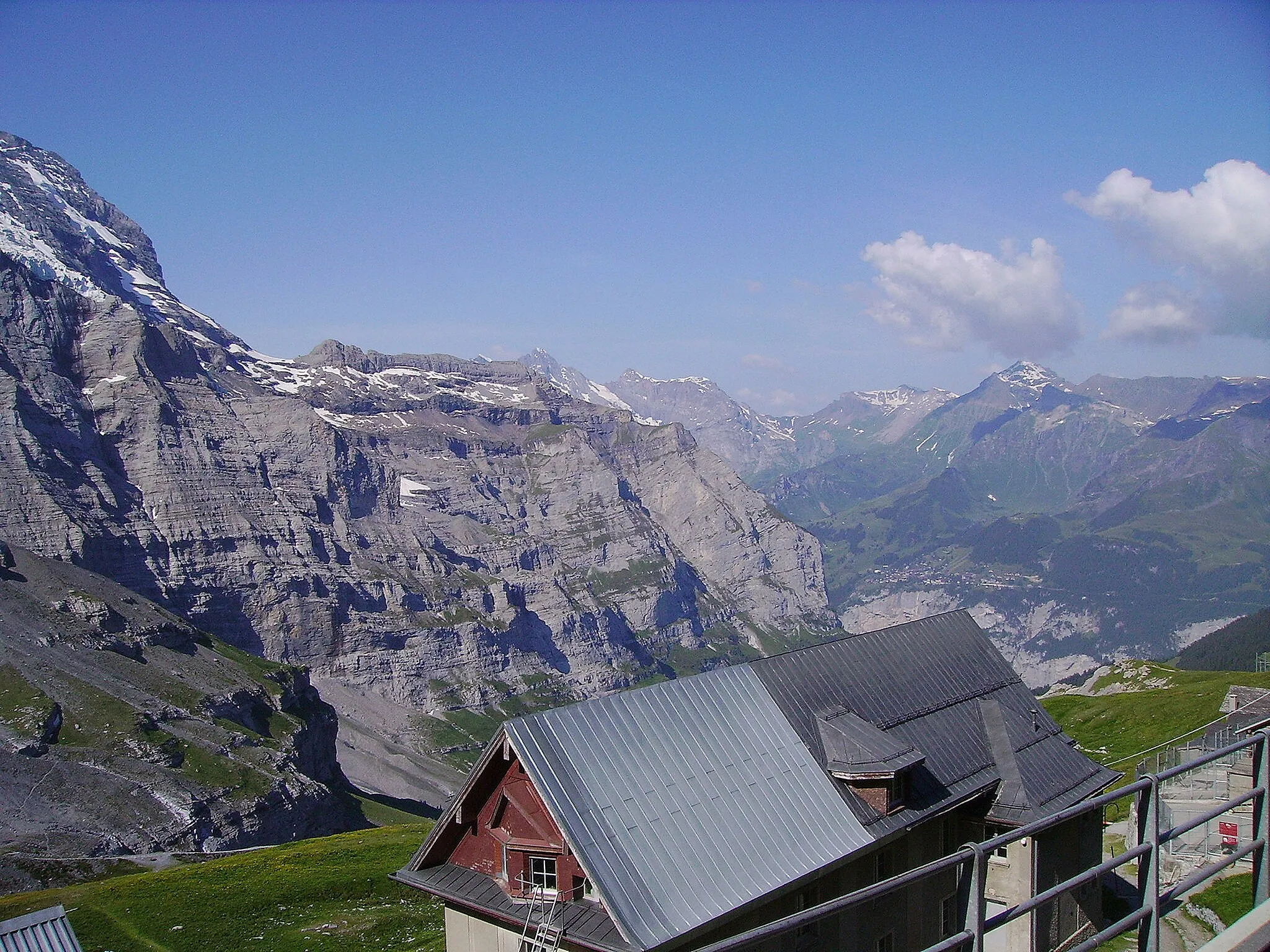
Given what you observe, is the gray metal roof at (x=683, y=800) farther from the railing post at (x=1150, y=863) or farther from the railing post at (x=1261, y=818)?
the railing post at (x=1261, y=818)

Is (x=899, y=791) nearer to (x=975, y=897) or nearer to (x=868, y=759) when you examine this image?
(x=868, y=759)

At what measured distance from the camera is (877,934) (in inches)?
1174

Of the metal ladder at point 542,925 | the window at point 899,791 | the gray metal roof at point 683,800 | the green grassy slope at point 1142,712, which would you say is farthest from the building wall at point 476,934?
the green grassy slope at point 1142,712

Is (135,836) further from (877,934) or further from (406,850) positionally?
(877,934)

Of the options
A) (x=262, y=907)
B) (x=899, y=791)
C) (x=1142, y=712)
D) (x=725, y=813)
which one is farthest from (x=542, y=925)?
(x=1142, y=712)

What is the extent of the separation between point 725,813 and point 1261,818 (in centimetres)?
1876

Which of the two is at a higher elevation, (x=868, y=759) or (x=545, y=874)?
(x=868, y=759)

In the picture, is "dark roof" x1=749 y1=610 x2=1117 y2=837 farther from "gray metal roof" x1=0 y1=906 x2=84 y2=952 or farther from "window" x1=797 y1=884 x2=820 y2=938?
"gray metal roof" x1=0 y1=906 x2=84 y2=952

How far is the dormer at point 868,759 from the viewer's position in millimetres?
32406

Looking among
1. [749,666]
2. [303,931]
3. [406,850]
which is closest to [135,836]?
[406,850]

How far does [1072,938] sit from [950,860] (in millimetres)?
31960

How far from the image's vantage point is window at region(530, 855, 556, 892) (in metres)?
26.2

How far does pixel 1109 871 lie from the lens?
1064 cm

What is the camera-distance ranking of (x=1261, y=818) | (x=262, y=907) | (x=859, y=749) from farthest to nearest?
(x=262, y=907) < (x=859, y=749) < (x=1261, y=818)
